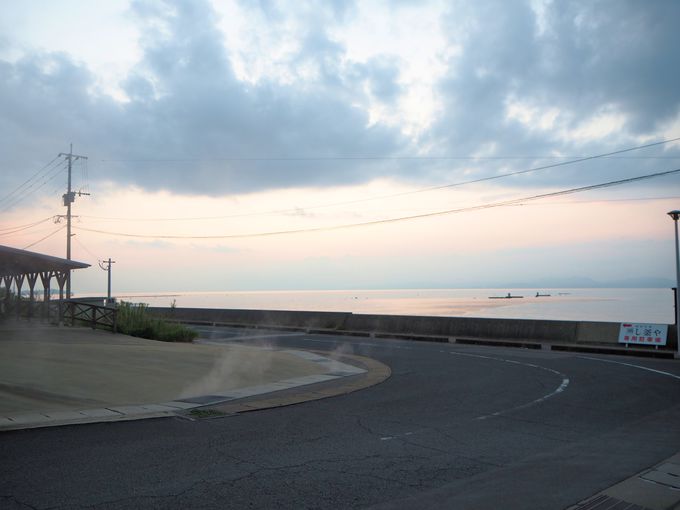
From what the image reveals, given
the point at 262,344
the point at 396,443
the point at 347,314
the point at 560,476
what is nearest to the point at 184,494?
the point at 396,443

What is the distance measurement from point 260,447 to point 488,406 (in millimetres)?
5086

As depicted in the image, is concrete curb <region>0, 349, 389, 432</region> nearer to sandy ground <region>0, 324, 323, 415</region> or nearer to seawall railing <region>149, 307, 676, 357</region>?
sandy ground <region>0, 324, 323, 415</region>

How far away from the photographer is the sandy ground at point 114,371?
11.8 metres

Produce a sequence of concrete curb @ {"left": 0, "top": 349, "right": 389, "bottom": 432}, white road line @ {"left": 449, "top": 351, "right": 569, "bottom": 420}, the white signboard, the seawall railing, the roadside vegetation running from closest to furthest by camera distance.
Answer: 1. concrete curb @ {"left": 0, "top": 349, "right": 389, "bottom": 432}
2. white road line @ {"left": 449, "top": 351, "right": 569, "bottom": 420}
3. the white signboard
4. the seawall railing
5. the roadside vegetation

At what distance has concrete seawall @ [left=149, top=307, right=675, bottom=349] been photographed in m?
25.0

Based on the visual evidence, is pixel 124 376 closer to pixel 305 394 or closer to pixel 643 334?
pixel 305 394

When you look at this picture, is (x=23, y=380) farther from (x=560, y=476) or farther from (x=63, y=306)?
(x=63, y=306)

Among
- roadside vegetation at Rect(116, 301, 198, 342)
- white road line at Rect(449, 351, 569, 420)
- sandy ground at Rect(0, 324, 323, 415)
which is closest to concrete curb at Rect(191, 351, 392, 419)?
sandy ground at Rect(0, 324, 323, 415)

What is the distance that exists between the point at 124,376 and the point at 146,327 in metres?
10.9

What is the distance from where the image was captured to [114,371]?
1447cm

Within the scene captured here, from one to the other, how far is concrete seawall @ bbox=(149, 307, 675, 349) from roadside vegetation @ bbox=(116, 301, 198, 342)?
118 inches

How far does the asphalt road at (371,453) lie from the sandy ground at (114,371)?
8.67 ft

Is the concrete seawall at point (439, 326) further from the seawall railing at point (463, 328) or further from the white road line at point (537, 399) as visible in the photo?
the white road line at point (537, 399)

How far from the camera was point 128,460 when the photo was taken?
7465mm
